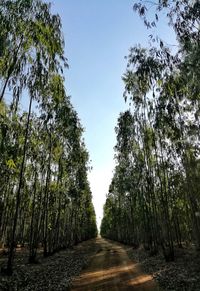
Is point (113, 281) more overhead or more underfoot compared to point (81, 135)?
more underfoot

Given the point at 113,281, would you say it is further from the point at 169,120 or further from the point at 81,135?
the point at 81,135

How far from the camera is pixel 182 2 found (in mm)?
14992

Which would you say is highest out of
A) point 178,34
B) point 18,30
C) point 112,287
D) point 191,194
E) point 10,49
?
point 178,34

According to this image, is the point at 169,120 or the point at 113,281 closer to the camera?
the point at 113,281

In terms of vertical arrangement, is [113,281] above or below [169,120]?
below

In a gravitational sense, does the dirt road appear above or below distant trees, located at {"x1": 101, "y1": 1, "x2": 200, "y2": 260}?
below

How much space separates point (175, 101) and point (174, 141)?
168 inches

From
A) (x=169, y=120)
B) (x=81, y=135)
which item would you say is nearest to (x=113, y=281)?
(x=169, y=120)

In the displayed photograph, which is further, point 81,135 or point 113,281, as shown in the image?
point 81,135

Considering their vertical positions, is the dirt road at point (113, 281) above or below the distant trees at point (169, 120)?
below

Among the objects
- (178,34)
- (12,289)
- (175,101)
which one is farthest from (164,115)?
(12,289)

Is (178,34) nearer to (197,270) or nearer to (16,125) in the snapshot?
(16,125)

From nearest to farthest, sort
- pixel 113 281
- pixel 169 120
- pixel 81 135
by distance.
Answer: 1. pixel 113 281
2. pixel 169 120
3. pixel 81 135

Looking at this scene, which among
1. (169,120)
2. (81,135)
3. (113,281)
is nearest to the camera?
(113,281)
